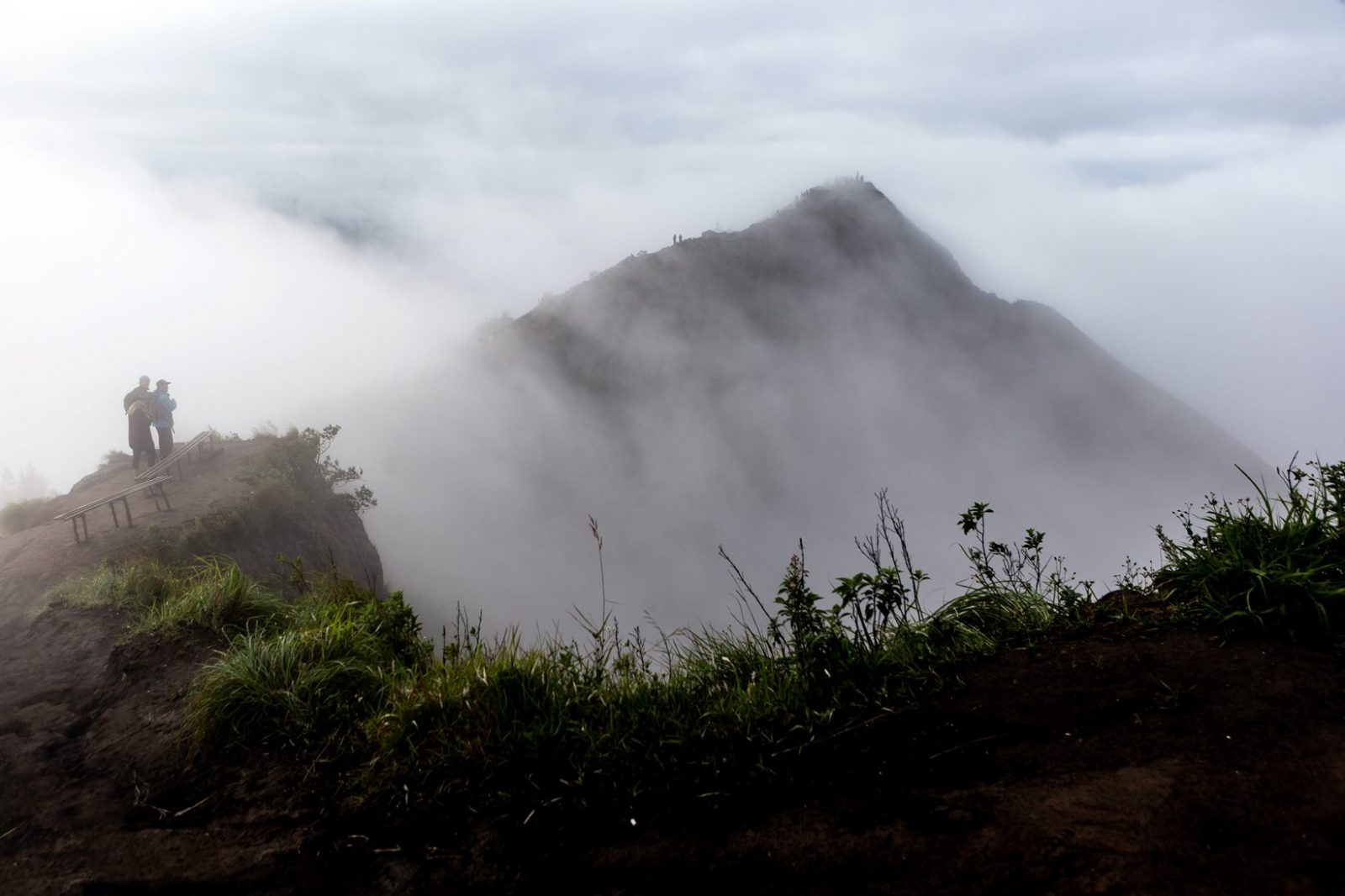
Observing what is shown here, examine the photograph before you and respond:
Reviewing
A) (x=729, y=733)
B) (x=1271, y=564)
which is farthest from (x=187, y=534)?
(x=1271, y=564)

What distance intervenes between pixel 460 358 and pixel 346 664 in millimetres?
87152

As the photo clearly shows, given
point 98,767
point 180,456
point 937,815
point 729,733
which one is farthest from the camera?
point 180,456

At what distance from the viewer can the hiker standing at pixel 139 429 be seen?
1694 centimetres

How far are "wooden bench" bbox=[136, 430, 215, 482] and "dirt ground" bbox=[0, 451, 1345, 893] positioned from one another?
1306cm

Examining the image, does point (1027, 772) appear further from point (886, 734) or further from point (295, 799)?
point (295, 799)

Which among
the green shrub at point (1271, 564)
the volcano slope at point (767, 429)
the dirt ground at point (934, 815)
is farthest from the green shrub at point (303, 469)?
the volcano slope at point (767, 429)

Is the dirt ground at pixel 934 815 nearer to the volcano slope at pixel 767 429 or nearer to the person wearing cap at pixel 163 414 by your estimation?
the person wearing cap at pixel 163 414

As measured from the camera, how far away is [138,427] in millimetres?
17078

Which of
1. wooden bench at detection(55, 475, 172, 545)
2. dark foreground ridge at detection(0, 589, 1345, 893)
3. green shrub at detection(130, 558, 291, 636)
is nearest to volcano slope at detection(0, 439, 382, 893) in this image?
dark foreground ridge at detection(0, 589, 1345, 893)

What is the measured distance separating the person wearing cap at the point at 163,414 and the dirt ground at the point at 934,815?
15123 millimetres

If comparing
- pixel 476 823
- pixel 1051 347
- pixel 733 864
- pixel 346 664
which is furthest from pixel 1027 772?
pixel 1051 347

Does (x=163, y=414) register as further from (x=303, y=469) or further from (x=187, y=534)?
(x=187, y=534)

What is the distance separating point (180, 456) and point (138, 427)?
1.51 metres

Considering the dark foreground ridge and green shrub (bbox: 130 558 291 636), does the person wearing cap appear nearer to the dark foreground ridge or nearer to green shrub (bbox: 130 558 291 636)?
green shrub (bbox: 130 558 291 636)
